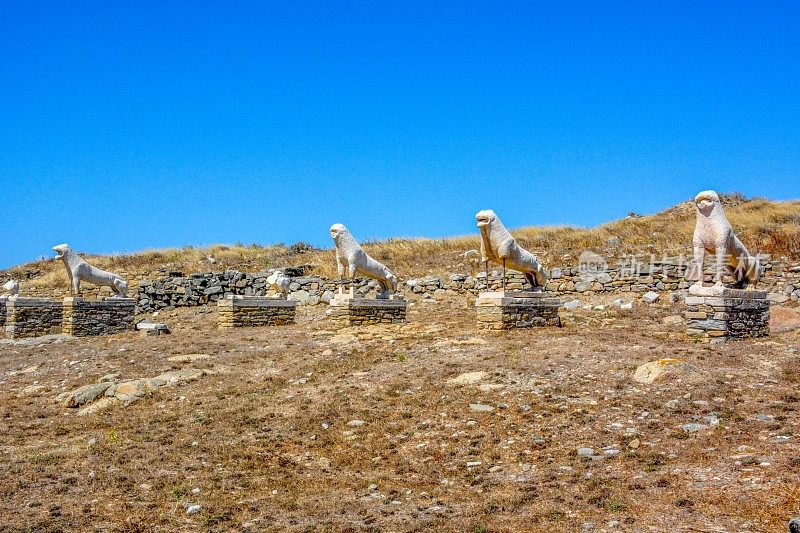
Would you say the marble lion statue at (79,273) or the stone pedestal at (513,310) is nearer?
the stone pedestal at (513,310)

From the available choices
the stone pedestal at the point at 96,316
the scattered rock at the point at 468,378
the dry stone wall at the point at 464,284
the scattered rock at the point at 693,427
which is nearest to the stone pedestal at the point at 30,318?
the stone pedestal at the point at 96,316

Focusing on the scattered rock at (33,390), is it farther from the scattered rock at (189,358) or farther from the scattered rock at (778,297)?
the scattered rock at (778,297)

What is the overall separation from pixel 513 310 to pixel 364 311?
4403 millimetres

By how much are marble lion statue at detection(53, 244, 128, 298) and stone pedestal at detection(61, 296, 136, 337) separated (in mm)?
625

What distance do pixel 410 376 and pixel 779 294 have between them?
48.4ft

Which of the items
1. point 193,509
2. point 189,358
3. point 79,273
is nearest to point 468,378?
point 193,509

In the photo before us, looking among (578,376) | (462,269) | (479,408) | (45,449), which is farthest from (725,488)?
(462,269)

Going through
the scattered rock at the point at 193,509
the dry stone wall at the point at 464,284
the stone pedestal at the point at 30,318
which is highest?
the dry stone wall at the point at 464,284

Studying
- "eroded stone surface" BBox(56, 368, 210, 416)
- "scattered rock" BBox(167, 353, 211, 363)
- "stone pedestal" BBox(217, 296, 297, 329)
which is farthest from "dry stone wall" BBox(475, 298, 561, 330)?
"stone pedestal" BBox(217, 296, 297, 329)

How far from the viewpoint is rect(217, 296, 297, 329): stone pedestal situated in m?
19.8

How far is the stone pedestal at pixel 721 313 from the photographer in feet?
44.1

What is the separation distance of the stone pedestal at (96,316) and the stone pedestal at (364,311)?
819 cm

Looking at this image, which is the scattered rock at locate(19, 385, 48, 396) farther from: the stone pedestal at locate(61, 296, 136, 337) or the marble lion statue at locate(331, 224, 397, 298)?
the stone pedestal at locate(61, 296, 136, 337)

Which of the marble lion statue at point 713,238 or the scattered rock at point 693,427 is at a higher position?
the marble lion statue at point 713,238
